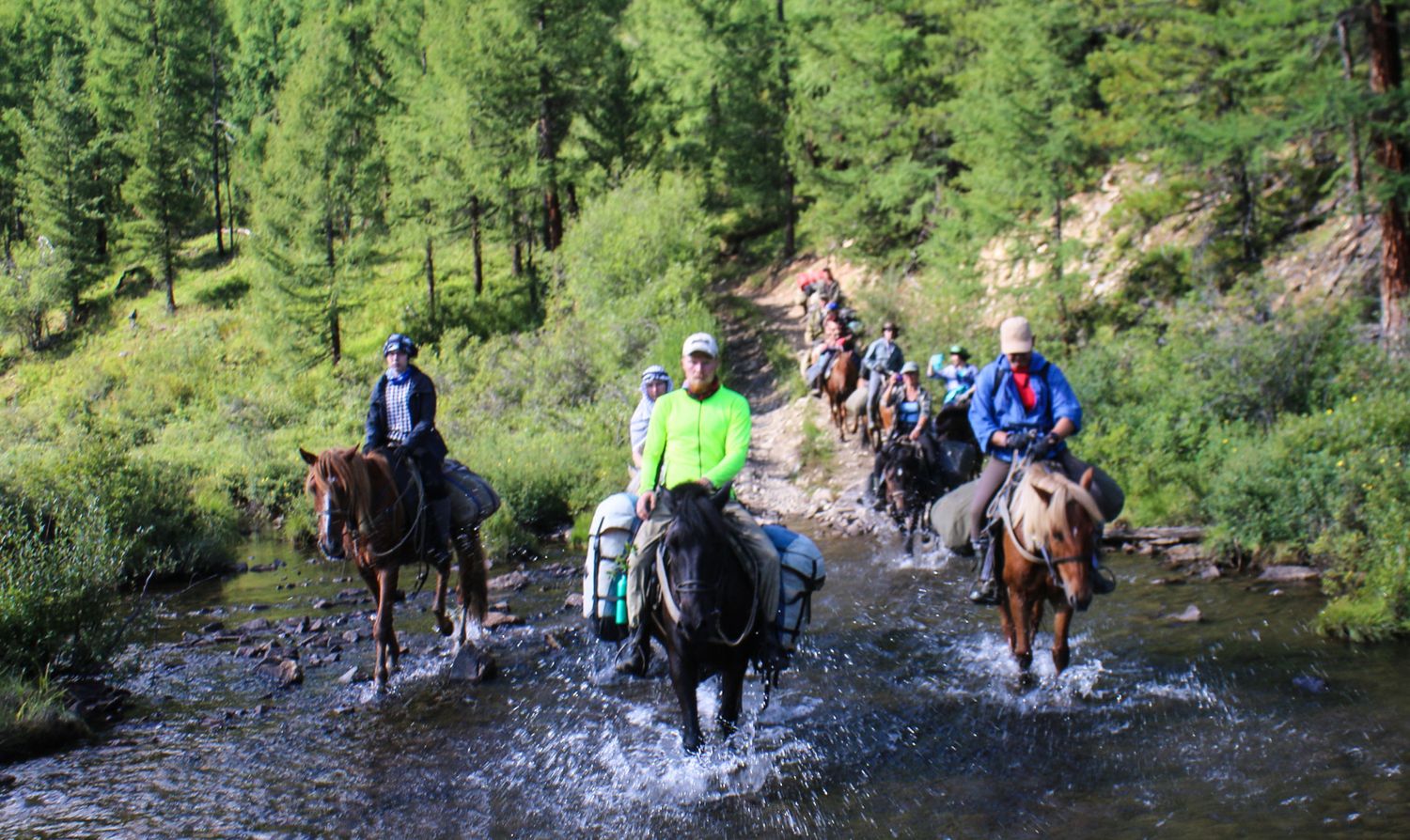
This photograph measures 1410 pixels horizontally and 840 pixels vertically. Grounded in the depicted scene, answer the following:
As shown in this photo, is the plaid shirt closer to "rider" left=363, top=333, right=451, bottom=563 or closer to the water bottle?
"rider" left=363, top=333, right=451, bottom=563

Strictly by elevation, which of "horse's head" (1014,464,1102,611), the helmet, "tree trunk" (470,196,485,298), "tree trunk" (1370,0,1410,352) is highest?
"tree trunk" (470,196,485,298)

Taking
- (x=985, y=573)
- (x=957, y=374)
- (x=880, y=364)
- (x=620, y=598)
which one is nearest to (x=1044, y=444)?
(x=985, y=573)

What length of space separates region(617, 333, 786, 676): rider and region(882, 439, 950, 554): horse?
25.6 feet

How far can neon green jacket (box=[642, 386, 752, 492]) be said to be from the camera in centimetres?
718

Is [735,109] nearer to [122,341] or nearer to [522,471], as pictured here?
[522,471]

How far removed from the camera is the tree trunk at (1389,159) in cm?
1543

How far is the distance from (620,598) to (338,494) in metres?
3.35

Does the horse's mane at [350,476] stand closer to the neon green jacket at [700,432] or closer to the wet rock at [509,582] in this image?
the neon green jacket at [700,432]

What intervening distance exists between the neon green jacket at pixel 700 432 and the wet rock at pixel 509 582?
24.4ft

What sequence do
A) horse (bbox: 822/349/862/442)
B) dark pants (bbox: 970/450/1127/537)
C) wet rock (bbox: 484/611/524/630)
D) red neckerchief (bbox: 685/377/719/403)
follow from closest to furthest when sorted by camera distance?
red neckerchief (bbox: 685/377/719/403), dark pants (bbox: 970/450/1127/537), wet rock (bbox: 484/611/524/630), horse (bbox: 822/349/862/442)

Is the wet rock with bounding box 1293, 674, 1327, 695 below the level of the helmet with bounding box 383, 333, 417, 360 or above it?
below

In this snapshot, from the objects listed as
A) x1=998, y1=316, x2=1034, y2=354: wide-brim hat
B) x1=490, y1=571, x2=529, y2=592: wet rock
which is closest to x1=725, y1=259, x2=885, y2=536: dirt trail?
x1=490, y1=571, x2=529, y2=592: wet rock

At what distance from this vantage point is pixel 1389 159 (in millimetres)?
15586

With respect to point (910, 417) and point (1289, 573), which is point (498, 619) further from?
point (1289, 573)
